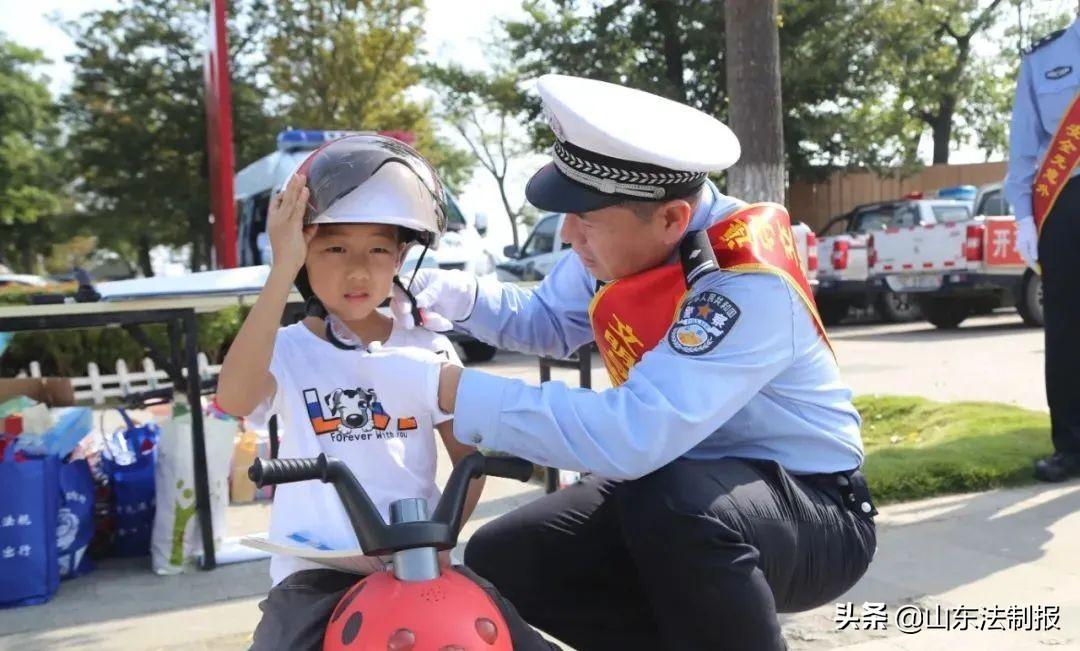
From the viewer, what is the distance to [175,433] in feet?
14.0

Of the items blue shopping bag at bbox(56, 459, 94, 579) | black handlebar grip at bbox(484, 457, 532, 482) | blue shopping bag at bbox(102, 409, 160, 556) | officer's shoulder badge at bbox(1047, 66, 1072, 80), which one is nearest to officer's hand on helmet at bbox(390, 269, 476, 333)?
black handlebar grip at bbox(484, 457, 532, 482)

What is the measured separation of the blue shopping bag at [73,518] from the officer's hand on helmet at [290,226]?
8.35 ft

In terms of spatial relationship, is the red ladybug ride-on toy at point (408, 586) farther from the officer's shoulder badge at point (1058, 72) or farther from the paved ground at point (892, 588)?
the officer's shoulder badge at point (1058, 72)

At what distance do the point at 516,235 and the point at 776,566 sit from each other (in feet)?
117

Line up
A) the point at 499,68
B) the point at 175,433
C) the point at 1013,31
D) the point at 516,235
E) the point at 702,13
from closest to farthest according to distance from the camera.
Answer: the point at 175,433, the point at 702,13, the point at 499,68, the point at 1013,31, the point at 516,235

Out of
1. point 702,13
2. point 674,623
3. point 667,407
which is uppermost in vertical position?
point 702,13

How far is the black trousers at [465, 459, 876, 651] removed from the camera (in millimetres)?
1929

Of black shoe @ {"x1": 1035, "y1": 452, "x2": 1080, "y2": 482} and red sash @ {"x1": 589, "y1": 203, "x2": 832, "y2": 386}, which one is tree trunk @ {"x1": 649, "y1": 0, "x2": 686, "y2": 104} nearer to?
black shoe @ {"x1": 1035, "y1": 452, "x2": 1080, "y2": 482}

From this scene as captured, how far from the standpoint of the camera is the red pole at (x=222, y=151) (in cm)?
1202

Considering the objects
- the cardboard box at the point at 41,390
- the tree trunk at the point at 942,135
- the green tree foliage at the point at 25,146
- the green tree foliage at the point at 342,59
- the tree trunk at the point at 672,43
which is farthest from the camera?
the green tree foliage at the point at 25,146

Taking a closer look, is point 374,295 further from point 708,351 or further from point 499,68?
point 499,68

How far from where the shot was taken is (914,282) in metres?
13.7

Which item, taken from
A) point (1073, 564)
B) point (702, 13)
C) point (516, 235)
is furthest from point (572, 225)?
point (516, 235)

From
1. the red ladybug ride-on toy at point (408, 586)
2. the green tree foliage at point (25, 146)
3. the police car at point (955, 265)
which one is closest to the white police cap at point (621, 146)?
the red ladybug ride-on toy at point (408, 586)
